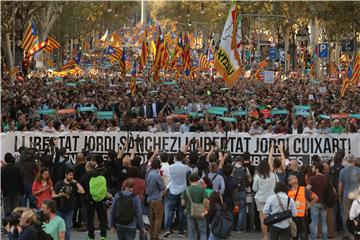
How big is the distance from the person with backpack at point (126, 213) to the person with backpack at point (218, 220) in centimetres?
105

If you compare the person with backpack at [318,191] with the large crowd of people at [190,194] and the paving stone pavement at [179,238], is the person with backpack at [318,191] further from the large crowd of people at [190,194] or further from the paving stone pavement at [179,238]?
the paving stone pavement at [179,238]

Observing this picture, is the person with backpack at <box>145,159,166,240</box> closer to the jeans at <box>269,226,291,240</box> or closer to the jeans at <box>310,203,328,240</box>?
the jeans at <box>310,203,328,240</box>

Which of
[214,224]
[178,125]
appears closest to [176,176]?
[214,224]

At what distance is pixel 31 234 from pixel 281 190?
3789 millimetres

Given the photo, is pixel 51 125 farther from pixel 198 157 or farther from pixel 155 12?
pixel 155 12

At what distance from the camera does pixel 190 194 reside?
13938mm

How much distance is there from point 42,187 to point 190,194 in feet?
7.57

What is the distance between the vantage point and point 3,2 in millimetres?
44344

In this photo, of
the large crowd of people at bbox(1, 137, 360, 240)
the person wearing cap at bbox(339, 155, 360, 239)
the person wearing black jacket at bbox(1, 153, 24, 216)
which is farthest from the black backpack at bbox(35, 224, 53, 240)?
the person wearing cap at bbox(339, 155, 360, 239)

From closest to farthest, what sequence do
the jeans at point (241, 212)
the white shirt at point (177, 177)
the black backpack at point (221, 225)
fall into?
the black backpack at point (221, 225) < the white shirt at point (177, 177) < the jeans at point (241, 212)

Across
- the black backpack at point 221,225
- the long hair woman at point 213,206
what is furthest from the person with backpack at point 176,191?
the black backpack at point 221,225

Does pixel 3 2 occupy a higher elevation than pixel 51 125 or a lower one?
higher

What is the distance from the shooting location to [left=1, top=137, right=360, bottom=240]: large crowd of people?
13039 millimetres

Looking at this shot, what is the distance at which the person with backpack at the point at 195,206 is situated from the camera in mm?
13898
